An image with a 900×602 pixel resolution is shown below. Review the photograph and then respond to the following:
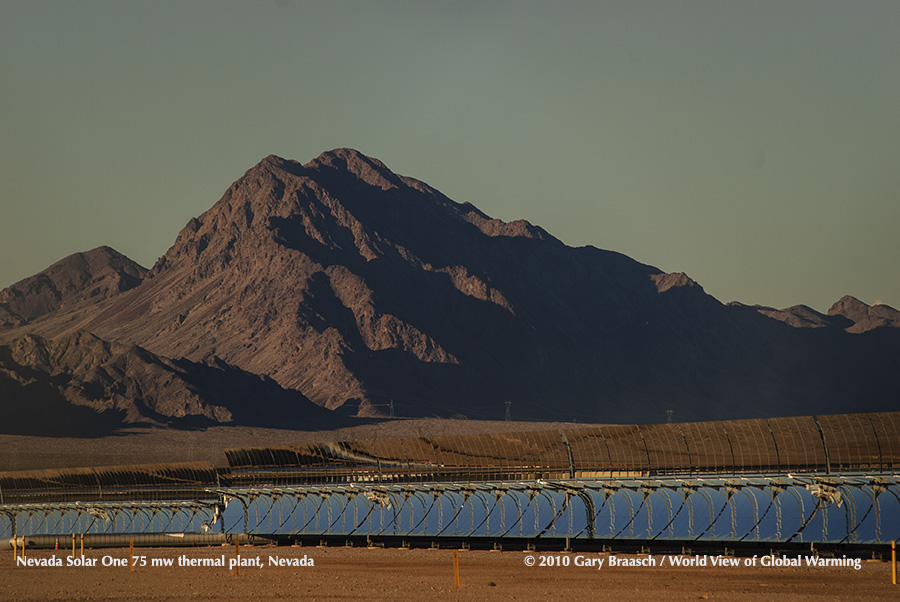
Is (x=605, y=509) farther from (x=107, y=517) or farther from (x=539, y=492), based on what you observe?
(x=107, y=517)

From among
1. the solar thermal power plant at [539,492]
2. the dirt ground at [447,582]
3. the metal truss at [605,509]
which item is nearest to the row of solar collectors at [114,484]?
the solar thermal power plant at [539,492]

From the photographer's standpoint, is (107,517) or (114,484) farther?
(114,484)

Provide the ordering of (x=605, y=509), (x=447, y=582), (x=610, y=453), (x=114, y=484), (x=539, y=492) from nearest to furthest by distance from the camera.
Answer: (x=447, y=582)
(x=605, y=509)
(x=610, y=453)
(x=539, y=492)
(x=114, y=484)

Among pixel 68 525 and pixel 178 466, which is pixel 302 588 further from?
pixel 68 525

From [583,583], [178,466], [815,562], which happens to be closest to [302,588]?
[583,583]

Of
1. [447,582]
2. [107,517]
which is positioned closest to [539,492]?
[447,582]

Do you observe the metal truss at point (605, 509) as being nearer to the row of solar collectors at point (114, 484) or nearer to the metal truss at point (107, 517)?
the metal truss at point (107, 517)
